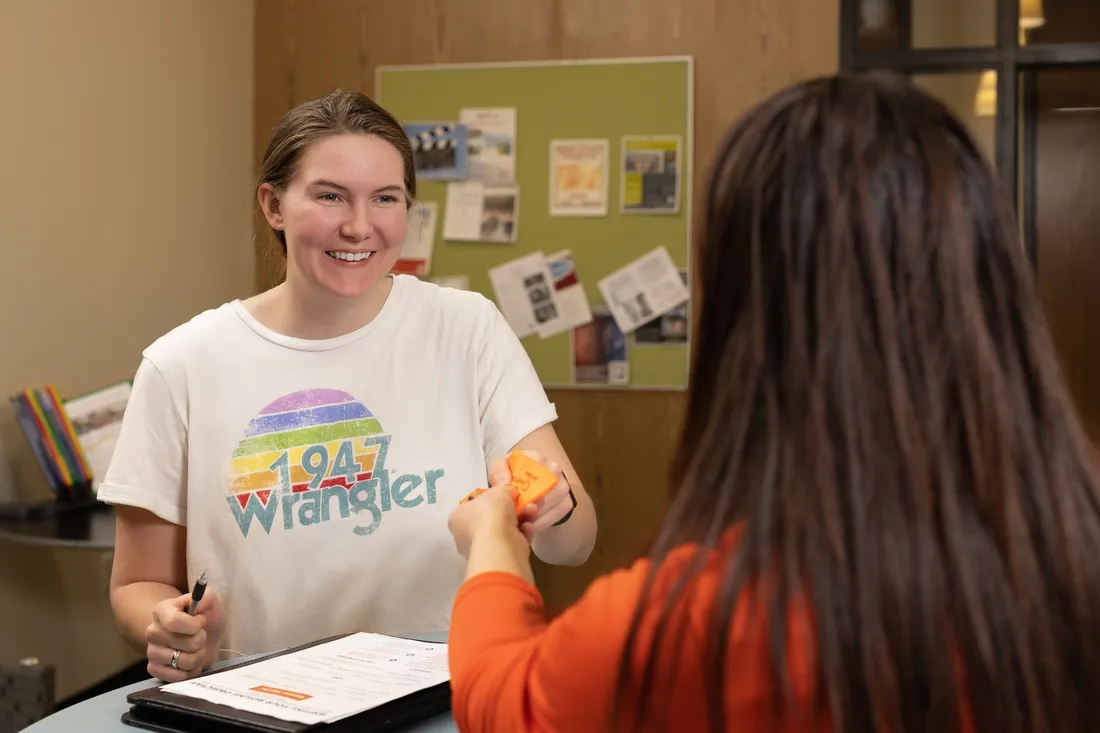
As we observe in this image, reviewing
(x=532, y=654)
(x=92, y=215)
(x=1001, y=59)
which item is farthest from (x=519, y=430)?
(x=1001, y=59)

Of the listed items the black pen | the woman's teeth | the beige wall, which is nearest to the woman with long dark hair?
the black pen

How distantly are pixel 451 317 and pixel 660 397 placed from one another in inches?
86.2

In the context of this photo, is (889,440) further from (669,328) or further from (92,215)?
(669,328)

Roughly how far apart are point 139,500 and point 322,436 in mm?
268

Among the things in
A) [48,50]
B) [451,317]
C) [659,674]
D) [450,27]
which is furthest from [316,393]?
[450,27]

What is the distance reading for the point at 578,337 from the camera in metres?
3.93

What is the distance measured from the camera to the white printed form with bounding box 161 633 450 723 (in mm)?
1118

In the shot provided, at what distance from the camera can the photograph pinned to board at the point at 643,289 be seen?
12.6ft

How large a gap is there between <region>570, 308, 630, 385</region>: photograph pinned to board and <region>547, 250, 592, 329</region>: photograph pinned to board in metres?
0.03

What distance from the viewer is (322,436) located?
1.63m

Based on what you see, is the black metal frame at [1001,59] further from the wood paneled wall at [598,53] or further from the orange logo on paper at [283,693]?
the orange logo on paper at [283,693]

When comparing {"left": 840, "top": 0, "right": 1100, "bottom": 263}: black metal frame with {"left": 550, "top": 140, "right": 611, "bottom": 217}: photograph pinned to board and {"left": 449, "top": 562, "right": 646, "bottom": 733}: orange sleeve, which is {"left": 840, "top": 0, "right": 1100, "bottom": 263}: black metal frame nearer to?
{"left": 550, "top": 140, "right": 611, "bottom": 217}: photograph pinned to board

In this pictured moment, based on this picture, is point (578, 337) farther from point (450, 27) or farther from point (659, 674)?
point (659, 674)

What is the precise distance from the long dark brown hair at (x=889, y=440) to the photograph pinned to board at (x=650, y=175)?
307cm
